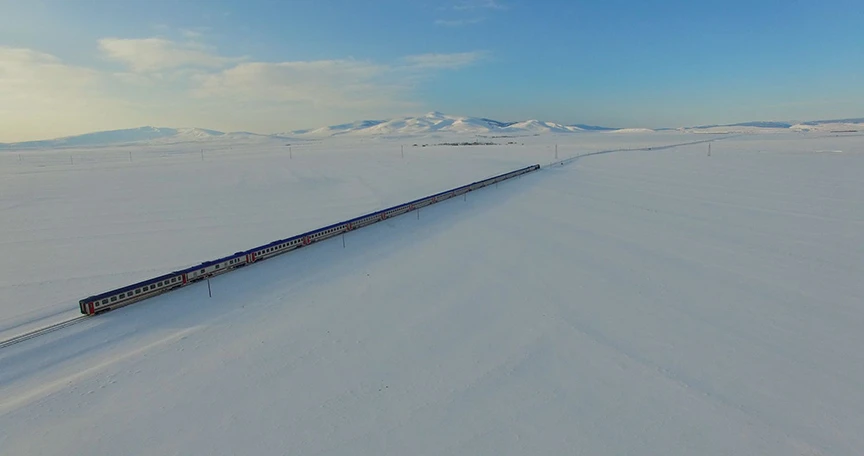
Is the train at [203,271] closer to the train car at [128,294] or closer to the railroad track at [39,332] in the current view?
the train car at [128,294]

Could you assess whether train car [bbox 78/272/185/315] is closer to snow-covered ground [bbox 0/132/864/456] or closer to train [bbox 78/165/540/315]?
train [bbox 78/165/540/315]

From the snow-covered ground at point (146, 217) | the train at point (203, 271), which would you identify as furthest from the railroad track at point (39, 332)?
the snow-covered ground at point (146, 217)

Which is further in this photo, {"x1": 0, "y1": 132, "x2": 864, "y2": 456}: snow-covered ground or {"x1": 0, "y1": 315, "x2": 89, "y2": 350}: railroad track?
{"x1": 0, "y1": 315, "x2": 89, "y2": 350}: railroad track

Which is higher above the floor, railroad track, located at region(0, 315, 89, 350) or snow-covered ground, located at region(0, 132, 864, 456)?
railroad track, located at region(0, 315, 89, 350)

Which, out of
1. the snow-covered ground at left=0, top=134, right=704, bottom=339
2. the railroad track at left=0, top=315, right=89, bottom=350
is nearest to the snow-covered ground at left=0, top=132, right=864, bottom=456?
the snow-covered ground at left=0, top=134, right=704, bottom=339

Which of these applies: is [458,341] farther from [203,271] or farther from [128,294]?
[128,294]

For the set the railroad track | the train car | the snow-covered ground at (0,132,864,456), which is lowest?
the snow-covered ground at (0,132,864,456)

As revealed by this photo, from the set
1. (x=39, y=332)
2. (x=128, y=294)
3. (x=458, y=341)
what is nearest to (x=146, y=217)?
(x=128, y=294)
